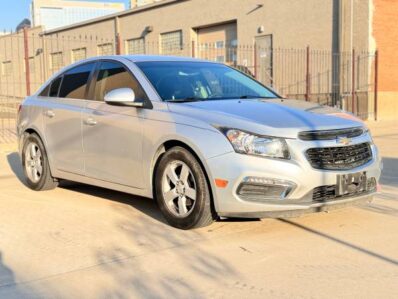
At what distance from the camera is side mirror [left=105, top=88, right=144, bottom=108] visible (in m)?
5.54

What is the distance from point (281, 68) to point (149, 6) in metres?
10.1

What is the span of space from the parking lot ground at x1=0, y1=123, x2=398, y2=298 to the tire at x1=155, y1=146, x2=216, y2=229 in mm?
147

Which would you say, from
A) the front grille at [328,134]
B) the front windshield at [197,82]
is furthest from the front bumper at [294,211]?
the front windshield at [197,82]

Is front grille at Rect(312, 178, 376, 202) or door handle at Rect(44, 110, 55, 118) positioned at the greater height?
door handle at Rect(44, 110, 55, 118)

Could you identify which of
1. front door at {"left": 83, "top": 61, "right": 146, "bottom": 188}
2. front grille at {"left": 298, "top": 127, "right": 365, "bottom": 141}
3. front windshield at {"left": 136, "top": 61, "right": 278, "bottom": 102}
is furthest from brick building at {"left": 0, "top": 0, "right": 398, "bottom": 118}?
front grille at {"left": 298, "top": 127, "right": 365, "bottom": 141}

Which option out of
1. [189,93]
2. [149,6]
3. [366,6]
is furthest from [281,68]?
[189,93]

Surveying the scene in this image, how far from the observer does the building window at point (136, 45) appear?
32.3 meters

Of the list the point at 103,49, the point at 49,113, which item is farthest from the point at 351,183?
the point at 103,49

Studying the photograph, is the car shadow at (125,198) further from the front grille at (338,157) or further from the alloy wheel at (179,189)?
the front grille at (338,157)

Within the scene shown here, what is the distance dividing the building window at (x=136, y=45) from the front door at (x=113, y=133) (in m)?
26.4

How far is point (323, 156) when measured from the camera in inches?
190

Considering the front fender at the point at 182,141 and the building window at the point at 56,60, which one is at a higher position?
the building window at the point at 56,60

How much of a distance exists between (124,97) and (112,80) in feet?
2.49

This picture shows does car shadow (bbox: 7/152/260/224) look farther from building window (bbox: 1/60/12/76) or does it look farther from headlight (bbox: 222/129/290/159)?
building window (bbox: 1/60/12/76)
